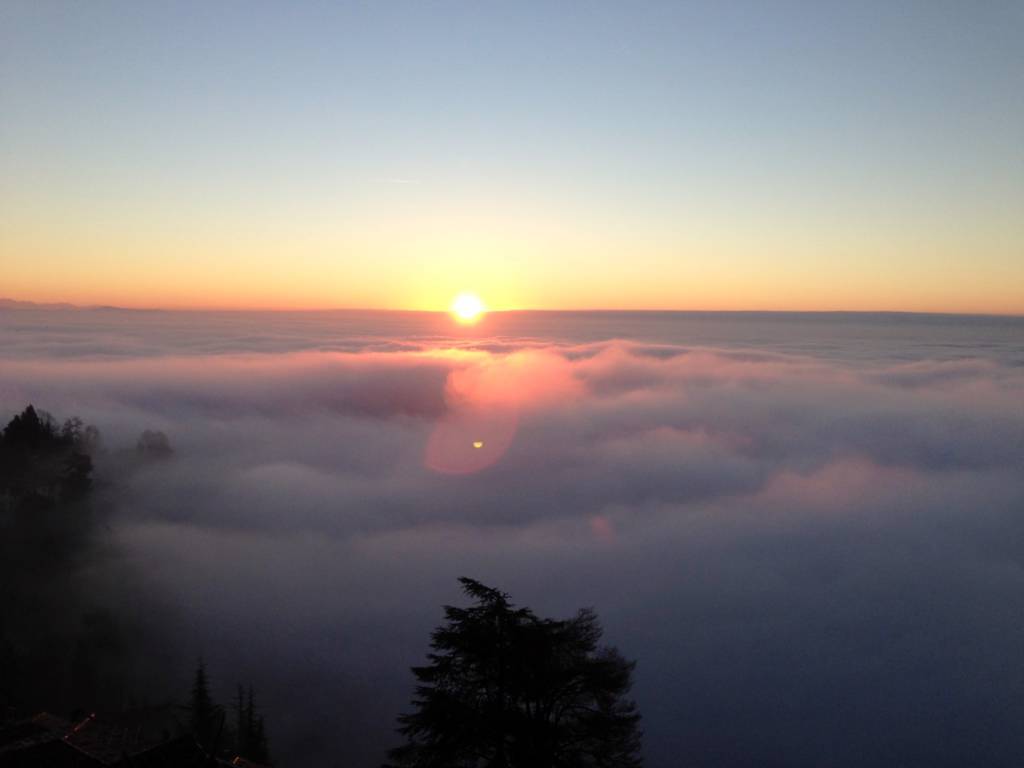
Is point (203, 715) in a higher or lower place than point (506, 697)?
lower

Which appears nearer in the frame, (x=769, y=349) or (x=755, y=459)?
(x=755, y=459)

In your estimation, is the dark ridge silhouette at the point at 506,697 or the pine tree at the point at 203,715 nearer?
the dark ridge silhouette at the point at 506,697

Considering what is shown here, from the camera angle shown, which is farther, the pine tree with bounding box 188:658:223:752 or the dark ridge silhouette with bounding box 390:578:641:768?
the pine tree with bounding box 188:658:223:752

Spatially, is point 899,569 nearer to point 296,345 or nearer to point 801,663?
point 801,663

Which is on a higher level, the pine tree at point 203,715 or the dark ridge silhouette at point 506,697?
the dark ridge silhouette at point 506,697

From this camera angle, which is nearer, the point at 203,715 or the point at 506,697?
the point at 506,697

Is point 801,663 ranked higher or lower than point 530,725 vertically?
lower

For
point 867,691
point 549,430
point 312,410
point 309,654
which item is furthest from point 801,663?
point 312,410

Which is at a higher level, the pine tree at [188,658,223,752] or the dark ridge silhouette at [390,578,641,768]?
the dark ridge silhouette at [390,578,641,768]
